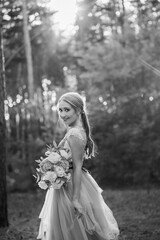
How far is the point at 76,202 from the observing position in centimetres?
434

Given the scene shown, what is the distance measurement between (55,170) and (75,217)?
1.66 feet

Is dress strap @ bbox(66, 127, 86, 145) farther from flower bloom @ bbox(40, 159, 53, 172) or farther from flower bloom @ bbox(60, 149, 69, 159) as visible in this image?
flower bloom @ bbox(40, 159, 53, 172)

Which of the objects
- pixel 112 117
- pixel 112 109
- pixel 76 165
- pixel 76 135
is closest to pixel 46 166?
pixel 76 165

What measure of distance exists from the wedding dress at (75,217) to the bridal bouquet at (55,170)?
14cm

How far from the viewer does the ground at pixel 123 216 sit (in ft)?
23.0

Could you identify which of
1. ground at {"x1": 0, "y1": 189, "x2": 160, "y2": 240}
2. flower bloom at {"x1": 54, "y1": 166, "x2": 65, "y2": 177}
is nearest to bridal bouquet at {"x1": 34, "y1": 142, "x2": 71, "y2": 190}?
flower bloom at {"x1": 54, "y1": 166, "x2": 65, "y2": 177}

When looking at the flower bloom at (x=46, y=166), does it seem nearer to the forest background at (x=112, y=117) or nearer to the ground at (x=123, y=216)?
the ground at (x=123, y=216)

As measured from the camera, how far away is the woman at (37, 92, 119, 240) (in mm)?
4445

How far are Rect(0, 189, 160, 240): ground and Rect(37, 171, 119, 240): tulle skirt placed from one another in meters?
2.04

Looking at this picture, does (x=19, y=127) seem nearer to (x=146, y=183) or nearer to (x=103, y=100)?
(x=103, y=100)

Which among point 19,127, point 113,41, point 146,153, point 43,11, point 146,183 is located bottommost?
point 146,183

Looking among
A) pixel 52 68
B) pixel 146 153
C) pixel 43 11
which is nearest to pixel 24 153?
pixel 146 153

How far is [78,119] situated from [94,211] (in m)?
0.95

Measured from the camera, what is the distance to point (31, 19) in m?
22.7
